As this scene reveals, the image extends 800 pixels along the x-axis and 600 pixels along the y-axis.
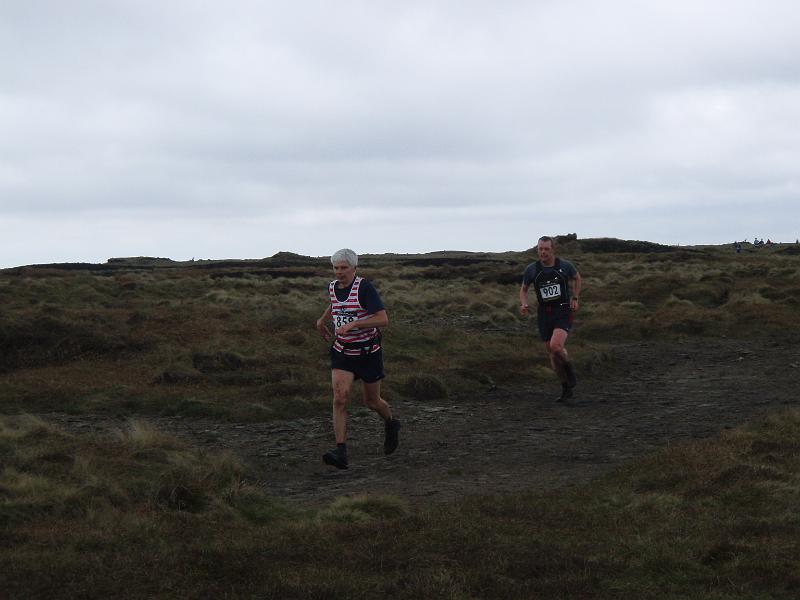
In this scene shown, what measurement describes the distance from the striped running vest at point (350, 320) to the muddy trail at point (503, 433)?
3.78ft

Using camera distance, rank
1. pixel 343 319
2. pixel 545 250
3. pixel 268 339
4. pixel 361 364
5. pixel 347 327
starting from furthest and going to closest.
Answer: pixel 268 339
pixel 545 250
pixel 361 364
pixel 343 319
pixel 347 327

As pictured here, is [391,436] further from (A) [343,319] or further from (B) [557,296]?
(B) [557,296]

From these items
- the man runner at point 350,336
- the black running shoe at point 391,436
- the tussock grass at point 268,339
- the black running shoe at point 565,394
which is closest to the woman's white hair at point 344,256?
the man runner at point 350,336

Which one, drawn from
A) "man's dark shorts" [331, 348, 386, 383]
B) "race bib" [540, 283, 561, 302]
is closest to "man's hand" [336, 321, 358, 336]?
"man's dark shorts" [331, 348, 386, 383]

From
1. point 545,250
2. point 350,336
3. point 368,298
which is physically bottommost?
point 350,336

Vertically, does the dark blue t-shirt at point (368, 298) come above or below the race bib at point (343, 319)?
above

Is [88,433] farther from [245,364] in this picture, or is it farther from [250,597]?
[250,597]

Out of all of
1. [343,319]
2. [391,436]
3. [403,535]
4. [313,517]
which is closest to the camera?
[403,535]

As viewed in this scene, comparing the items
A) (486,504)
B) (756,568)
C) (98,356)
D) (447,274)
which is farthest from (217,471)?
(447,274)

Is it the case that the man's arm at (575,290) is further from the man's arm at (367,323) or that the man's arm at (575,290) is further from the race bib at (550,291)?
the man's arm at (367,323)

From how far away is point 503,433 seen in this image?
10.4 m

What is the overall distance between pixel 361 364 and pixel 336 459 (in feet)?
3.08

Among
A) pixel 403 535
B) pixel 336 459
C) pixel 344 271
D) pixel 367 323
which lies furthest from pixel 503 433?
pixel 403 535

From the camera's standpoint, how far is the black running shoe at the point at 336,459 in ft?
27.8
